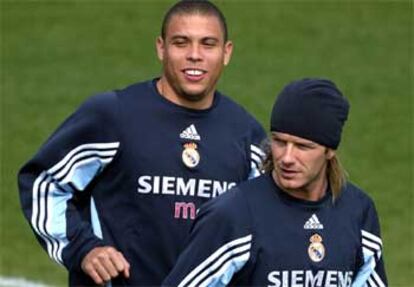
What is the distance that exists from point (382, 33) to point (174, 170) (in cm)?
1153

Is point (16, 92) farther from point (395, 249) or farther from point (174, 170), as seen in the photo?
point (174, 170)

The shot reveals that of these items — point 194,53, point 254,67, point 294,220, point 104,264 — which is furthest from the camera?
point 254,67

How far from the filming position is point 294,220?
6.84 metres

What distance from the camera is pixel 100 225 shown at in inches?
302

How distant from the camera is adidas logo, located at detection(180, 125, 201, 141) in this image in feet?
25.4

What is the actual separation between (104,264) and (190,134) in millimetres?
813

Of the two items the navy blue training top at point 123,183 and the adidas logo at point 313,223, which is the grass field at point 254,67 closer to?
the navy blue training top at point 123,183

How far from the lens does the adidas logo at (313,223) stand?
686 centimetres

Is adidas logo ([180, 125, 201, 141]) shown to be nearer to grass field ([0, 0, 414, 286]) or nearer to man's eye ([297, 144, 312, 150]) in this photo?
man's eye ([297, 144, 312, 150])

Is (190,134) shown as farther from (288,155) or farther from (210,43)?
(288,155)

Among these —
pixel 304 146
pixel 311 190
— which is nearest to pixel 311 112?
pixel 304 146

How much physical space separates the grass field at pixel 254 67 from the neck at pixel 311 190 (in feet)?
20.2

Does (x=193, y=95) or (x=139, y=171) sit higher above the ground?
(x=193, y=95)

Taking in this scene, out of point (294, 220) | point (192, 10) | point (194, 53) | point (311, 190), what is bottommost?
point (294, 220)
